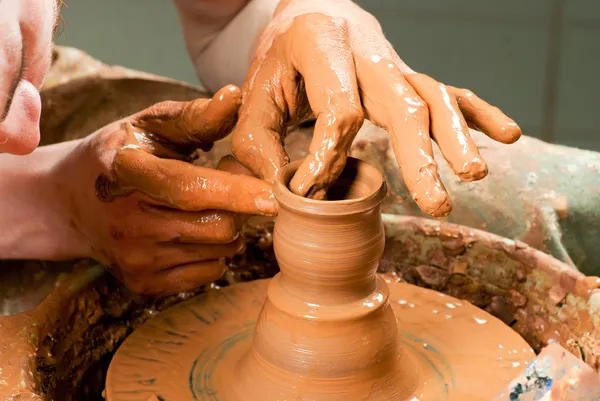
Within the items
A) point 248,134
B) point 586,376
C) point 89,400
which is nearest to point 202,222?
point 248,134

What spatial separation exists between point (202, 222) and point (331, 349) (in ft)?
1.30

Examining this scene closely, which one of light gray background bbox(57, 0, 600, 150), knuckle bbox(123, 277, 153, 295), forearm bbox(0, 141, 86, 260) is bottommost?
light gray background bbox(57, 0, 600, 150)

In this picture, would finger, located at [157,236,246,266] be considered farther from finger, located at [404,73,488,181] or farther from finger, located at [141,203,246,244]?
finger, located at [404,73,488,181]

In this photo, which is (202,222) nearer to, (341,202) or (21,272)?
(341,202)

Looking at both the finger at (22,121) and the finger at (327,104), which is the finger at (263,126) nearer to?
the finger at (327,104)

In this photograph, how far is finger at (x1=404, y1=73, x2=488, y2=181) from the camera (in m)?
1.09

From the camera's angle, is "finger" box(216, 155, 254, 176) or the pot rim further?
"finger" box(216, 155, 254, 176)

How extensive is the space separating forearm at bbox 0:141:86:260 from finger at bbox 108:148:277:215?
8.1 inches

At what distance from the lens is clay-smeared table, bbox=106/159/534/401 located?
1169 millimetres

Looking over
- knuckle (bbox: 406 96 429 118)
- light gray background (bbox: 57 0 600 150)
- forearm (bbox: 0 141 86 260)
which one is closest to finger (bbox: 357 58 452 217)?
knuckle (bbox: 406 96 429 118)

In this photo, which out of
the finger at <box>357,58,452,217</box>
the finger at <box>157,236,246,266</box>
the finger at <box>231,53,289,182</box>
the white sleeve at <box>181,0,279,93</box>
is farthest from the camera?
the white sleeve at <box>181,0,279,93</box>

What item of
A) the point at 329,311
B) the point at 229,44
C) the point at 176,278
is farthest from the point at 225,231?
the point at 229,44

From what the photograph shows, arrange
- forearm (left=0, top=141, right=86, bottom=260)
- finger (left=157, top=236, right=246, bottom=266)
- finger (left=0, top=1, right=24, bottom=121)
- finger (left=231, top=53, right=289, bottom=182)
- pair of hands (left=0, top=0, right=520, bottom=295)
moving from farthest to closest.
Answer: forearm (left=0, top=141, right=86, bottom=260) < finger (left=157, top=236, right=246, bottom=266) < finger (left=231, top=53, right=289, bottom=182) < pair of hands (left=0, top=0, right=520, bottom=295) < finger (left=0, top=1, right=24, bottom=121)

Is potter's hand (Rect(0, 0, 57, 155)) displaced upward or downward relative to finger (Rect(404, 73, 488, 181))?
upward
